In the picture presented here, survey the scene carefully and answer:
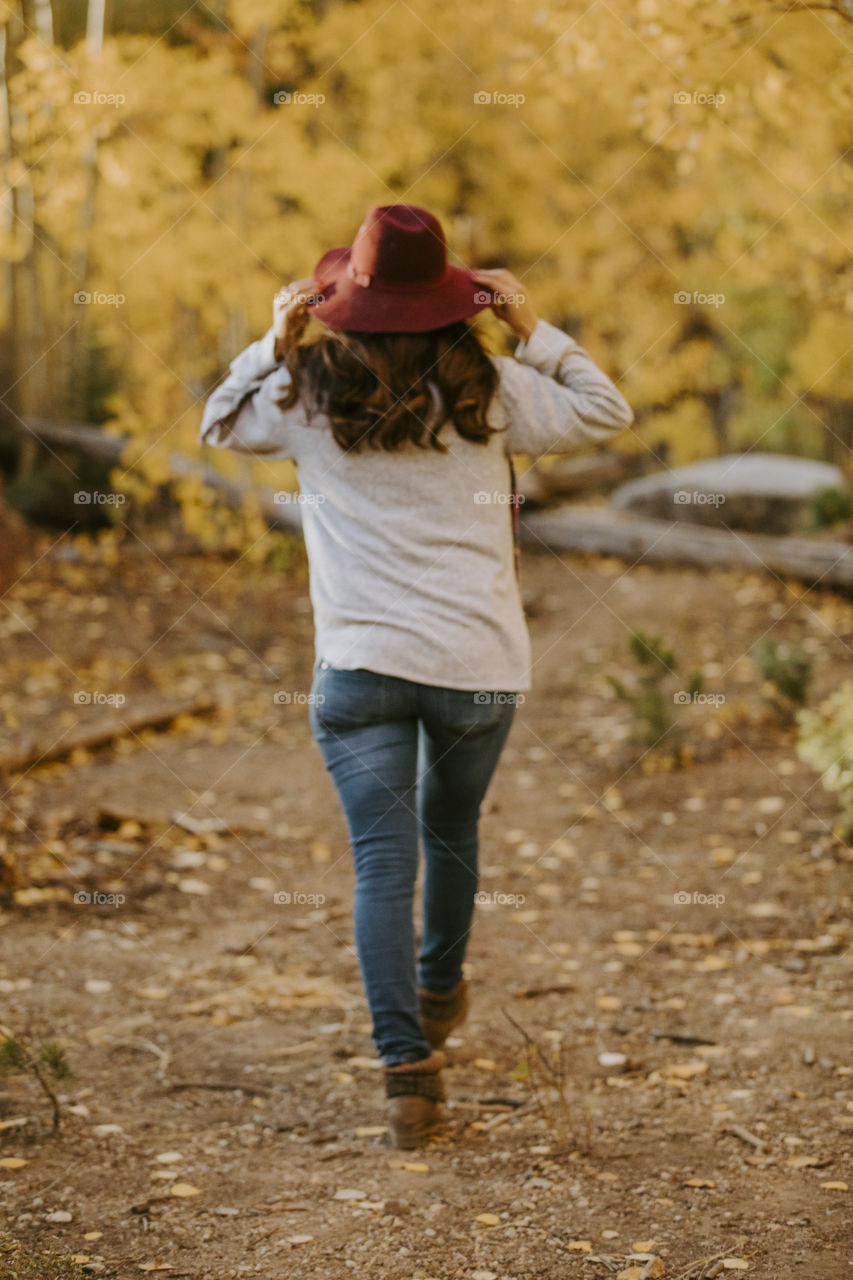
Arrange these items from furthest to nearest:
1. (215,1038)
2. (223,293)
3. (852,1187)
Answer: (223,293)
(215,1038)
(852,1187)

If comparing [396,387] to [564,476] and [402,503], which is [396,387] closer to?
[402,503]

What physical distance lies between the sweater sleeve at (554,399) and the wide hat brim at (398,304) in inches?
5.8

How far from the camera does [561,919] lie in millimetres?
3936

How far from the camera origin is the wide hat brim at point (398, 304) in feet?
7.57

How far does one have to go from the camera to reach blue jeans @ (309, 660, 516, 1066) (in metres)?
2.36

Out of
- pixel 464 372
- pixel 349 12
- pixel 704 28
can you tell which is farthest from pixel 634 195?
pixel 464 372

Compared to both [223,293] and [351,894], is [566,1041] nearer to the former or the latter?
[351,894]

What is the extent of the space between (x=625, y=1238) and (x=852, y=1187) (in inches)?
18.2

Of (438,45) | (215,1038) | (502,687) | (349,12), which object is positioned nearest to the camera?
(502,687)
